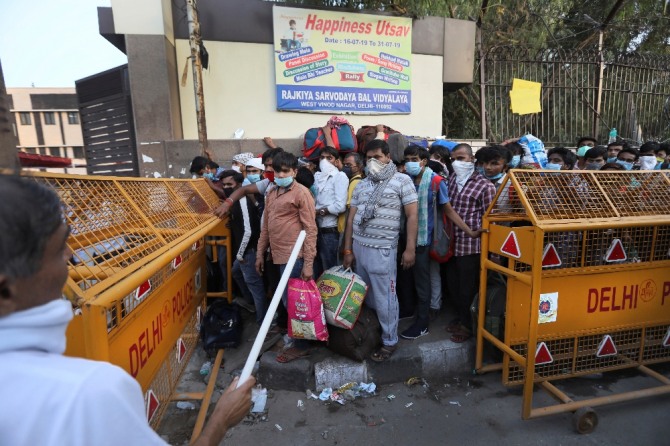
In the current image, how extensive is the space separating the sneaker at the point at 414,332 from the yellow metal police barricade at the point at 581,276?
666 millimetres

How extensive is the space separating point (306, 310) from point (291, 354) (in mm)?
540

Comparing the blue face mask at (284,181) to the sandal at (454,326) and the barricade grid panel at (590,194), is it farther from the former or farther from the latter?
the sandal at (454,326)

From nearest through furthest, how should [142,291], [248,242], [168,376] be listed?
[142,291], [168,376], [248,242]

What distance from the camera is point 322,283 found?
321 cm

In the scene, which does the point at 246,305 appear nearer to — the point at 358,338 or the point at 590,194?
the point at 358,338

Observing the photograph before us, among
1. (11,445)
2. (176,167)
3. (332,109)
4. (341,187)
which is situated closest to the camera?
(11,445)

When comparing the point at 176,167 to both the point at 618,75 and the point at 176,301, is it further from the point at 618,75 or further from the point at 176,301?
the point at 618,75

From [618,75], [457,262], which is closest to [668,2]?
[618,75]

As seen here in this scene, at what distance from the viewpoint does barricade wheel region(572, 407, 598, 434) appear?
2527mm

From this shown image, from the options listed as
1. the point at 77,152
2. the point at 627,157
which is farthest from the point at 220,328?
the point at 77,152

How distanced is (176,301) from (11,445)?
6.28 feet

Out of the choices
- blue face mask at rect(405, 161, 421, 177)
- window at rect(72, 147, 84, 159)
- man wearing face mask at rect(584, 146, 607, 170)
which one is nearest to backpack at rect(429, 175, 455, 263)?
blue face mask at rect(405, 161, 421, 177)

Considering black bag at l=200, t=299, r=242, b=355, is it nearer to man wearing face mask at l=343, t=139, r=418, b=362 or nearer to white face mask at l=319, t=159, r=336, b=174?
man wearing face mask at l=343, t=139, r=418, b=362

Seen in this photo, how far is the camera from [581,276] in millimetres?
2707
